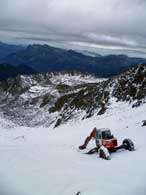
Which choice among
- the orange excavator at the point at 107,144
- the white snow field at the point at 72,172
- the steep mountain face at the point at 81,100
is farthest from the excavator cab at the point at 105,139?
the steep mountain face at the point at 81,100

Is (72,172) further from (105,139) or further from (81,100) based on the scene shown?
(81,100)

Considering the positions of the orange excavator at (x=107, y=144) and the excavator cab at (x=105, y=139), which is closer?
the orange excavator at (x=107, y=144)

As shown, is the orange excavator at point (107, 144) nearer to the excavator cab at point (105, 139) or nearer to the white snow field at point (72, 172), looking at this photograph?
the excavator cab at point (105, 139)

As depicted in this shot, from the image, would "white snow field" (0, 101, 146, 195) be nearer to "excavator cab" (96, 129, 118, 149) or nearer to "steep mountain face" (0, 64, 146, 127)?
"excavator cab" (96, 129, 118, 149)

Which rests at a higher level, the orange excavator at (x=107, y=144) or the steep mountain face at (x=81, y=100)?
the orange excavator at (x=107, y=144)

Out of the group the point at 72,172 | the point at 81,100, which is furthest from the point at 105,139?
the point at 81,100

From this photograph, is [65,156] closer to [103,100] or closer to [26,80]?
[103,100]

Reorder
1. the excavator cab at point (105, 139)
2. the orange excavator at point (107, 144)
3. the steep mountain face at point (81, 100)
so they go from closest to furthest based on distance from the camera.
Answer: the orange excavator at point (107, 144), the excavator cab at point (105, 139), the steep mountain face at point (81, 100)

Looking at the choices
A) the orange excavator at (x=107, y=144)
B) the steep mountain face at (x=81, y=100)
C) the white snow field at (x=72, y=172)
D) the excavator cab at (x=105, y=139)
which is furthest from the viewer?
the steep mountain face at (x=81, y=100)

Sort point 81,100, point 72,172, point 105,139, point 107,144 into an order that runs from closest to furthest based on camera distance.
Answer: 1. point 72,172
2. point 107,144
3. point 105,139
4. point 81,100

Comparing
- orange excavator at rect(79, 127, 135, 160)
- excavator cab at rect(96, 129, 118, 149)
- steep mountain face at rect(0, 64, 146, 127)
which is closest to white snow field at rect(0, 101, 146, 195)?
orange excavator at rect(79, 127, 135, 160)

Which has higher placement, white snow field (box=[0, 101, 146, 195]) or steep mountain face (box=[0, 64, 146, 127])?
white snow field (box=[0, 101, 146, 195])

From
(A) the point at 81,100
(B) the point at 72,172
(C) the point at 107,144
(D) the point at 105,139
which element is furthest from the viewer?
(A) the point at 81,100

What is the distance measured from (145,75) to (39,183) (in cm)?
4471
